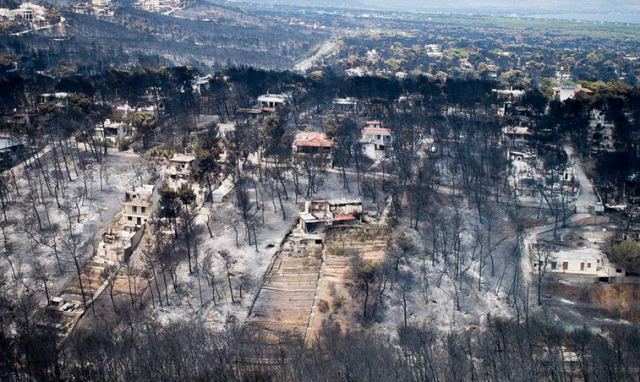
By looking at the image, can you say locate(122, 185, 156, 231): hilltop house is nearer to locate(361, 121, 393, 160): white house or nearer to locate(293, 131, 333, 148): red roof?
locate(293, 131, 333, 148): red roof

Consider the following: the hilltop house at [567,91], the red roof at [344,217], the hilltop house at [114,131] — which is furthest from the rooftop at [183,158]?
the hilltop house at [567,91]

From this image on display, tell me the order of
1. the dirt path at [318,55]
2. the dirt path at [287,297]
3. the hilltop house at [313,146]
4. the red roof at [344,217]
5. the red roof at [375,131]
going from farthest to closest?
the dirt path at [318,55]
the red roof at [375,131]
the hilltop house at [313,146]
the red roof at [344,217]
the dirt path at [287,297]

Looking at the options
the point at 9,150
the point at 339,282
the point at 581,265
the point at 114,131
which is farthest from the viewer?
the point at 114,131

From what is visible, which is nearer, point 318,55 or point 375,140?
point 375,140

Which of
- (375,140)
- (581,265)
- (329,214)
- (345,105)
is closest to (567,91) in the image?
(345,105)

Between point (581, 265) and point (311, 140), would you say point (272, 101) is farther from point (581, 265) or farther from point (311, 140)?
point (581, 265)

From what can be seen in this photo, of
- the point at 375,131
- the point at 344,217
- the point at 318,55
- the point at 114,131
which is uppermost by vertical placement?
the point at 114,131

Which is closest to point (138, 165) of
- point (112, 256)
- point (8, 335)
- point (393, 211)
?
point (112, 256)

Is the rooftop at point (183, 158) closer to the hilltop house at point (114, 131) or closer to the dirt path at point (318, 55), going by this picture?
the hilltop house at point (114, 131)

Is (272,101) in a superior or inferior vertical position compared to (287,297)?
superior
